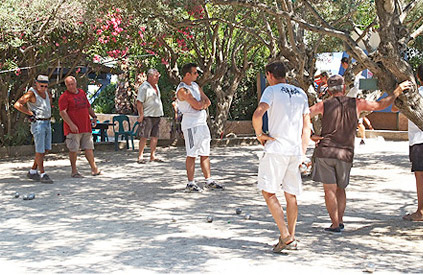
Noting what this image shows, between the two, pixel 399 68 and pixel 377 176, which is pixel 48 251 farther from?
pixel 377 176

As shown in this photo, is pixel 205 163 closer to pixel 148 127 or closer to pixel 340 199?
pixel 340 199

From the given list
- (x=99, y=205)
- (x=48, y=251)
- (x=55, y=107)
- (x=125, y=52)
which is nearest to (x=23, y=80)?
(x=55, y=107)

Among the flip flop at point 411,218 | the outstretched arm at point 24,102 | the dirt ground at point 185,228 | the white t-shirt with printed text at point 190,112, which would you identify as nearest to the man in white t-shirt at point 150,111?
the dirt ground at point 185,228

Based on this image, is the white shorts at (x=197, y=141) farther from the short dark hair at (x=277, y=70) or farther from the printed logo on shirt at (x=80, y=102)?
the short dark hair at (x=277, y=70)

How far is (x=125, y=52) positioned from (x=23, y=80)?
250cm

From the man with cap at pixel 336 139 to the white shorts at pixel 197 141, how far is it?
299cm

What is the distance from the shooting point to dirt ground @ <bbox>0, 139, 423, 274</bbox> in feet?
18.2

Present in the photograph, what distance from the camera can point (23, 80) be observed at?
14992 millimetres

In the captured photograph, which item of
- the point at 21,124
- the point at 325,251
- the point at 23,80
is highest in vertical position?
the point at 23,80

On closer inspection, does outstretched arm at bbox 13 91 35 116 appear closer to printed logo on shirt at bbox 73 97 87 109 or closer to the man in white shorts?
printed logo on shirt at bbox 73 97 87 109

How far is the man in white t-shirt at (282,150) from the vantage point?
5.84 meters

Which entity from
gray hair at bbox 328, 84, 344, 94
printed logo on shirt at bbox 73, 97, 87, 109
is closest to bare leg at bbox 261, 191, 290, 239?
gray hair at bbox 328, 84, 344, 94

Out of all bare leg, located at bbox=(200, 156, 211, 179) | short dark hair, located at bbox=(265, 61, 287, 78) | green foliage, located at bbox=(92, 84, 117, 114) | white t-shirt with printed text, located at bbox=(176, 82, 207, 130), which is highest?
green foliage, located at bbox=(92, 84, 117, 114)

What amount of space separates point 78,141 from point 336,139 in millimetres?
5669
